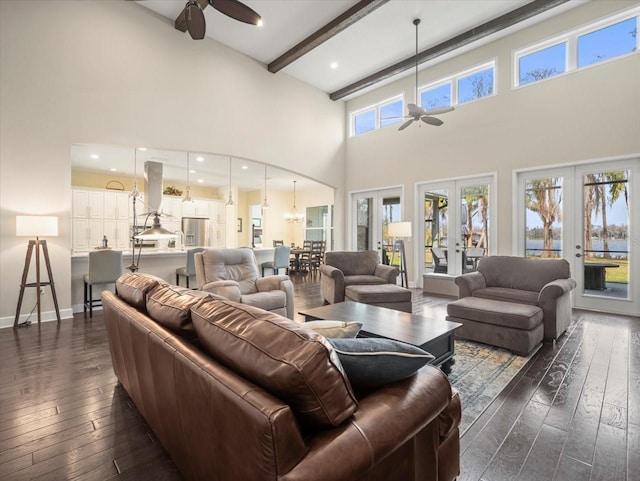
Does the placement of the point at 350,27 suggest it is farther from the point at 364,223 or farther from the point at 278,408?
the point at 278,408

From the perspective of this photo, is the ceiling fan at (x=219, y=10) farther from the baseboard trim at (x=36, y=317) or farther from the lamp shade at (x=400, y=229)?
the baseboard trim at (x=36, y=317)

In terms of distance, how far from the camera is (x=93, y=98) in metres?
4.59

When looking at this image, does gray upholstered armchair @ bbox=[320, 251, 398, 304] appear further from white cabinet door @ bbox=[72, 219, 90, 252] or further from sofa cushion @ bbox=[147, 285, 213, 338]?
white cabinet door @ bbox=[72, 219, 90, 252]

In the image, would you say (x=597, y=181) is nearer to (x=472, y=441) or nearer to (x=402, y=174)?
(x=402, y=174)

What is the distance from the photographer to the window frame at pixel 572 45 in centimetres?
454

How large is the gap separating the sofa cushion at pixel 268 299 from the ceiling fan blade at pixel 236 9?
298 centimetres

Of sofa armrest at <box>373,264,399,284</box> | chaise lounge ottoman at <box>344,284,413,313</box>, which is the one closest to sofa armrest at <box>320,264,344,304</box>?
chaise lounge ottoman at <box>344,284,413,313</box>

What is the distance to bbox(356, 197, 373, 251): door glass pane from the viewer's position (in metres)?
8.04

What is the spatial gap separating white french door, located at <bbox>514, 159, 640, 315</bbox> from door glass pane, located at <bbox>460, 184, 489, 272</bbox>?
0.62m

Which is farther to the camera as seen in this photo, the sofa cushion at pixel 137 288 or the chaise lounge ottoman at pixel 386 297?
the chaise lounge ottoman at pixel 386 297

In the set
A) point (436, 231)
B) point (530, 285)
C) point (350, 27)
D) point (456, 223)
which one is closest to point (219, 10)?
point (350, 27)

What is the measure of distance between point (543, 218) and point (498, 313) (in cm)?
316

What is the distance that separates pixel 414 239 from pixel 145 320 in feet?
20.3

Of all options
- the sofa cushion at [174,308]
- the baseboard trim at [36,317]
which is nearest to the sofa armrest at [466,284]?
the sofa cushion at [174,308]
